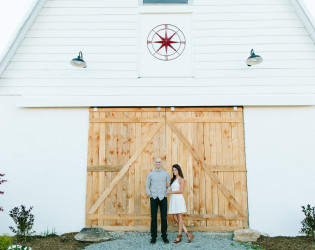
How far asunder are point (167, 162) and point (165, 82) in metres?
1.98

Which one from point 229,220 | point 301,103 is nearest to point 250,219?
point 229,220

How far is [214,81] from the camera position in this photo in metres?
6.54

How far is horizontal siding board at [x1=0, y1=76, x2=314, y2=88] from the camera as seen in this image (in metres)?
6.48

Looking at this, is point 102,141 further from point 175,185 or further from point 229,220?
point 229,220

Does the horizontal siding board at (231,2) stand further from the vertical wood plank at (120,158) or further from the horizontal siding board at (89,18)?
the vertical wood plank at (120,158)

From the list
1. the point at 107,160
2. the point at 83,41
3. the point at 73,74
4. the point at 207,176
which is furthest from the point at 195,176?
the point at 83,41

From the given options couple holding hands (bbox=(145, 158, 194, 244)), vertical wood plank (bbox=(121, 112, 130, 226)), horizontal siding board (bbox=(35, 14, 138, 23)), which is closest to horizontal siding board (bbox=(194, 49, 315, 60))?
horizontal siding board (bbox=(35, 14, 138, 23))

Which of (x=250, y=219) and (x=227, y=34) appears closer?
(x=250, y=219)

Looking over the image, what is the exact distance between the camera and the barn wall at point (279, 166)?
6.12 m

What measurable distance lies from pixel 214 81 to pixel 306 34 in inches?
102

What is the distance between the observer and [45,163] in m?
6.39

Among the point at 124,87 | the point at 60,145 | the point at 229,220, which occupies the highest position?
the point at 124,87

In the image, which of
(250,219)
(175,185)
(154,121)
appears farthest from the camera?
(154,121)

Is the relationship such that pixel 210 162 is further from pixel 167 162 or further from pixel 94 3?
pixel 94 3
